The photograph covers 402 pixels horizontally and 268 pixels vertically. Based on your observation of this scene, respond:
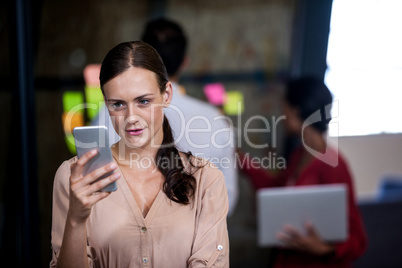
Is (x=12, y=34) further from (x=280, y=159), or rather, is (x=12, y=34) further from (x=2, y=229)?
(x=280, y=159)

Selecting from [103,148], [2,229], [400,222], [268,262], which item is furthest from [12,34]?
[400,222]

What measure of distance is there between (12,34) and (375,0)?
633 mm

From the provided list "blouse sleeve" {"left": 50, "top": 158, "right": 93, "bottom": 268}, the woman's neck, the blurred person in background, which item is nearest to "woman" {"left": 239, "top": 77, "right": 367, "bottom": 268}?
the woman's neck

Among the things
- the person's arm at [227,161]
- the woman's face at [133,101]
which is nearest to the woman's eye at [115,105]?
the woman's face at [133,101]

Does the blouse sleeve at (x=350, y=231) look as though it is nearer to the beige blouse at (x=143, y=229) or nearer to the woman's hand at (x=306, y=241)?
the woman's hand at (x=306, y=241)

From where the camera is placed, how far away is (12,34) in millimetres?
763

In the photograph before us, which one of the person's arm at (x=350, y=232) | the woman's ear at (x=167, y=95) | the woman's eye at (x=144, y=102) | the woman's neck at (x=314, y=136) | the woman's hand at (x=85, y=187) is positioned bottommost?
the person's arm at (x=350, y=232)

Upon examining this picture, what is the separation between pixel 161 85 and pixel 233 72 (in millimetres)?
1479

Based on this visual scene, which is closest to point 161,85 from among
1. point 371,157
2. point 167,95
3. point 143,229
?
point 167,95

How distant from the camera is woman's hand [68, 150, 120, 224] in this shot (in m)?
0.37

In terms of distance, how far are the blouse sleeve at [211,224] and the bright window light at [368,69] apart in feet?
1.56

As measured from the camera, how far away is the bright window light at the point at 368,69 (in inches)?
34.6

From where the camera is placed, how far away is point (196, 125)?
0.43 m

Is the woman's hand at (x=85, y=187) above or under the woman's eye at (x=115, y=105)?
under
